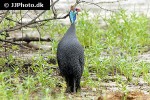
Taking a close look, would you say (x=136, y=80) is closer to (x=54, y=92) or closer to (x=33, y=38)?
(x=54, y=92)

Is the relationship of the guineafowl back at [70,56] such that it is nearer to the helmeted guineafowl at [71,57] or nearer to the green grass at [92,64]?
the helmeted guineafowl at [71,57]

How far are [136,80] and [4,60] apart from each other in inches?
65.7

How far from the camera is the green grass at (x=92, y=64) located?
24.2ft

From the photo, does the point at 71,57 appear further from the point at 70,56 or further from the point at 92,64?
the point at 92,64

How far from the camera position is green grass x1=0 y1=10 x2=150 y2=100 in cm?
736

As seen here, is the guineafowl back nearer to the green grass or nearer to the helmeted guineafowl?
the helmeted guineafowl

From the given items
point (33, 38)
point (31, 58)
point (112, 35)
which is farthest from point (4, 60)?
point (112, 35)

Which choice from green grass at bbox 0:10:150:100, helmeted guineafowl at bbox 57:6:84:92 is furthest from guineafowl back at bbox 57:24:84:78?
green grass at bbox 0:10:150:100

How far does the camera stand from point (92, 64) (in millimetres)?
8711

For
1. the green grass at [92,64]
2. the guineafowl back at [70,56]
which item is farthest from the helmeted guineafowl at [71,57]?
the green grass at [92,64]

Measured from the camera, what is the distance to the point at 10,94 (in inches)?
268

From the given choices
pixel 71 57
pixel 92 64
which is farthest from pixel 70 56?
pixel 92 64

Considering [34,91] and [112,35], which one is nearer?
[34,91]

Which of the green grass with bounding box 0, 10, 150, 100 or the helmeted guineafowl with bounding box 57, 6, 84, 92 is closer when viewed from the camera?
the green grass with bounding box 0, 10, 150, 100
